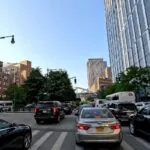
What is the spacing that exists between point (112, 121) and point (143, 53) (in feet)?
181

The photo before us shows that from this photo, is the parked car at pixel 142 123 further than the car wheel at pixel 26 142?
Yes

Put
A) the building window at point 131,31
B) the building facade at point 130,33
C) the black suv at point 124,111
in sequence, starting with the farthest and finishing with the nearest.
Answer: the building window at point 131,31 < the building facade at point 130,33 < the black suv at point 124,111

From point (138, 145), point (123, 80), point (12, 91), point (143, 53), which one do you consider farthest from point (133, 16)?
point (138, 145)

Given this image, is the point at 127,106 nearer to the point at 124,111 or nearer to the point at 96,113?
the point at 124,111

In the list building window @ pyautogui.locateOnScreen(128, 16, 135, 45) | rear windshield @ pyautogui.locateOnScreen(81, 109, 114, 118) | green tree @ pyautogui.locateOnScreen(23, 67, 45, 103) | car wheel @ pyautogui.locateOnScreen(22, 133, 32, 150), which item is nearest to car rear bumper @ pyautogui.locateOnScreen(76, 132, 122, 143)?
rear windshield @ pyautogui.locateOnScreen(81, 109, 114, 118)

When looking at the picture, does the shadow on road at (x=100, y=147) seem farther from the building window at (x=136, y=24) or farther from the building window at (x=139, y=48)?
the building window at (x=136, y=24)

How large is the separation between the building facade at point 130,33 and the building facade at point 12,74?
188 ft

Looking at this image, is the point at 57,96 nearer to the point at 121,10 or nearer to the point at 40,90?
the point at 40,90

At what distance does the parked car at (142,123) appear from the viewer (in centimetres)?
1226

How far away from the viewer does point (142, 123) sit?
42.5 feet

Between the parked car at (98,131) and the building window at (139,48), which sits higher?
the building window at (139,48)

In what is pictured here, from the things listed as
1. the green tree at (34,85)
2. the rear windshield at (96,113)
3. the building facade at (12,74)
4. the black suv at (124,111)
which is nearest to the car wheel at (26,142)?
the rear windshield at (96,113)

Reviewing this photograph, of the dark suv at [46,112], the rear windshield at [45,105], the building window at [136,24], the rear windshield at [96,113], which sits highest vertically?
the building window at [136,24]

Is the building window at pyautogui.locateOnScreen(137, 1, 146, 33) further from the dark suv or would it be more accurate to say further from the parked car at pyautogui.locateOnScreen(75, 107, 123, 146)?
the parked car at pyautogui.locateOnScreen(75, 107, 123, 146)
